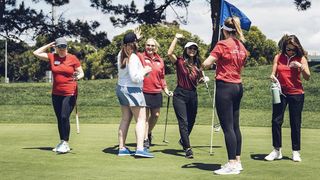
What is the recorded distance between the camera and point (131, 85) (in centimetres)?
1019

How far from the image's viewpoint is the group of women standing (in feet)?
28.8

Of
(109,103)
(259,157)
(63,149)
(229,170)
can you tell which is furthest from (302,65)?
(109,103)

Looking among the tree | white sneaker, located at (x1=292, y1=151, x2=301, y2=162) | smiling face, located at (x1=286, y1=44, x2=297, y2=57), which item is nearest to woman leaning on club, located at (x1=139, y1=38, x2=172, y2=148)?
smiling face, located at (x1=286, y1=44, x2=297, y2=57)

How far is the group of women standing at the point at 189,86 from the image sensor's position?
8781 millimetres

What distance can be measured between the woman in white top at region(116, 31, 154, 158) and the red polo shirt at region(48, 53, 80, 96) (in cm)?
112

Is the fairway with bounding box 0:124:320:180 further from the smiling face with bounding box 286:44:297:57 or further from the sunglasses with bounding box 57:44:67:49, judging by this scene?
the sunglasses with bounding box 57:44:67:49

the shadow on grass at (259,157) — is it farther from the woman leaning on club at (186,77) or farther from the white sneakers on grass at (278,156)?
the woman leaning on club at (186,77)

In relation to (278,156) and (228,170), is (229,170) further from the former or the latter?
(278,156)

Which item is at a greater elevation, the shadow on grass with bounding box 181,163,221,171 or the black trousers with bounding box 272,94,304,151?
the black trousers with bounding box 272,94,304,151

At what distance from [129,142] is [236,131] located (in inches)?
171

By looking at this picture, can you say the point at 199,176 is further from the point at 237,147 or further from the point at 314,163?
the point at 314,163

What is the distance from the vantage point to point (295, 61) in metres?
10.1

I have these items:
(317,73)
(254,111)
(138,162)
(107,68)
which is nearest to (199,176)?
(138,162)

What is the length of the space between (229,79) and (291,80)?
1.85 metres
